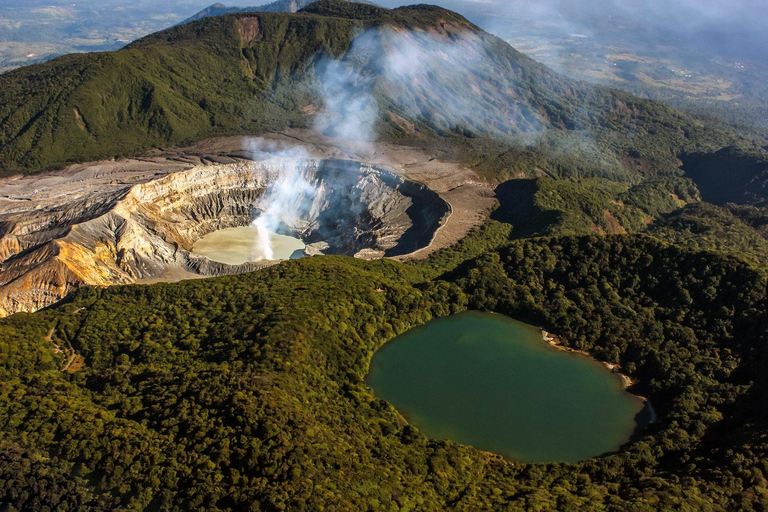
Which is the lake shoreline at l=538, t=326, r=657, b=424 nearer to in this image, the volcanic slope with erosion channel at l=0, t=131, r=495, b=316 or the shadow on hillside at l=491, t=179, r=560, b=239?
the volcanic slope with erosion channel at l=0, t=131, r=495, b=316

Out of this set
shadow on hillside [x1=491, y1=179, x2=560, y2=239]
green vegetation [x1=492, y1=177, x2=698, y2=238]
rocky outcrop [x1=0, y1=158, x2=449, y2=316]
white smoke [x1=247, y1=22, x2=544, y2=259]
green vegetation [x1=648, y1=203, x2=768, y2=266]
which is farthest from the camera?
white smoke [x1=247, y1=22, x2=544, y2=259]

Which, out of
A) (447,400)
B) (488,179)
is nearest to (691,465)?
(447,400)

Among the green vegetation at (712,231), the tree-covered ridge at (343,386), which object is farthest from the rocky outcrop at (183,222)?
the green vegetation at (712,231)

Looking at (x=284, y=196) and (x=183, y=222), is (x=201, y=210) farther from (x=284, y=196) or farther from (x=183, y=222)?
(x=284, y=196)

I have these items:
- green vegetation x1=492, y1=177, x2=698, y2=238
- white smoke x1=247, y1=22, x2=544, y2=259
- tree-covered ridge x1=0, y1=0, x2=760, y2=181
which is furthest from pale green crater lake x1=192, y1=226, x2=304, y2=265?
tree-covered ridge x1=0, y1=0, x2=760, y2=181

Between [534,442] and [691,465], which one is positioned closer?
[691,465]

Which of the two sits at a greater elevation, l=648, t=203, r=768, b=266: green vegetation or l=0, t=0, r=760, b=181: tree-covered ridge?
l=0, t=0, r=760, b=181: tree-covered ridge

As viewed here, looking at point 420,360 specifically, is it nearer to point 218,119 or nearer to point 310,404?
point 310,404
